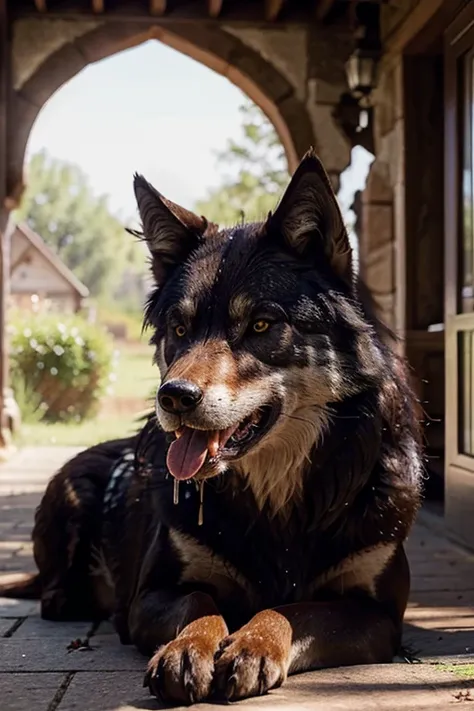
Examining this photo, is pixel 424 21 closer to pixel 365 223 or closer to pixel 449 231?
pixel 449 231

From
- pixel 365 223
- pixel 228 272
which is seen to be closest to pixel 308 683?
pixel 228 272

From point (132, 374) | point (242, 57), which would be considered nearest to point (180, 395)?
point (242, 57)

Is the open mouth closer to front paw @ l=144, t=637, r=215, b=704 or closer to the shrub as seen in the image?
front paw @ l=144, t=637, r=215, b=704

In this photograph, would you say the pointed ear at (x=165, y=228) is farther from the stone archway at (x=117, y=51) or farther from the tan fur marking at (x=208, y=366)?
the stone archway at (x=117, y=51)

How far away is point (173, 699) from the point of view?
2.03 meters

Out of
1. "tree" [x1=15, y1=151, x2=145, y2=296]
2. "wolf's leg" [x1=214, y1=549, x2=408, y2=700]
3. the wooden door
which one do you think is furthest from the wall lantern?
"tree" [x1=15, y1=151, x2=145, y2=296]

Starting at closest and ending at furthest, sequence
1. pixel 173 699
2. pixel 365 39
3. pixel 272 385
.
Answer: pixel 173 699 < pixel 272 385 < pixel 365 39

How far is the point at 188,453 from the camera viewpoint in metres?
2.35

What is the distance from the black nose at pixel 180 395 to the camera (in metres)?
2.19

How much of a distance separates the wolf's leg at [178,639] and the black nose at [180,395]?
0.54m

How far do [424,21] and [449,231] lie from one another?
54.0 inches

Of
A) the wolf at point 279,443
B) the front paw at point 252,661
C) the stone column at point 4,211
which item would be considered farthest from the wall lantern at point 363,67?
the front paw at point 252,661

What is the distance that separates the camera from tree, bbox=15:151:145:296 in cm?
6475

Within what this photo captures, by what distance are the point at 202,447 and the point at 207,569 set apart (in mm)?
445
